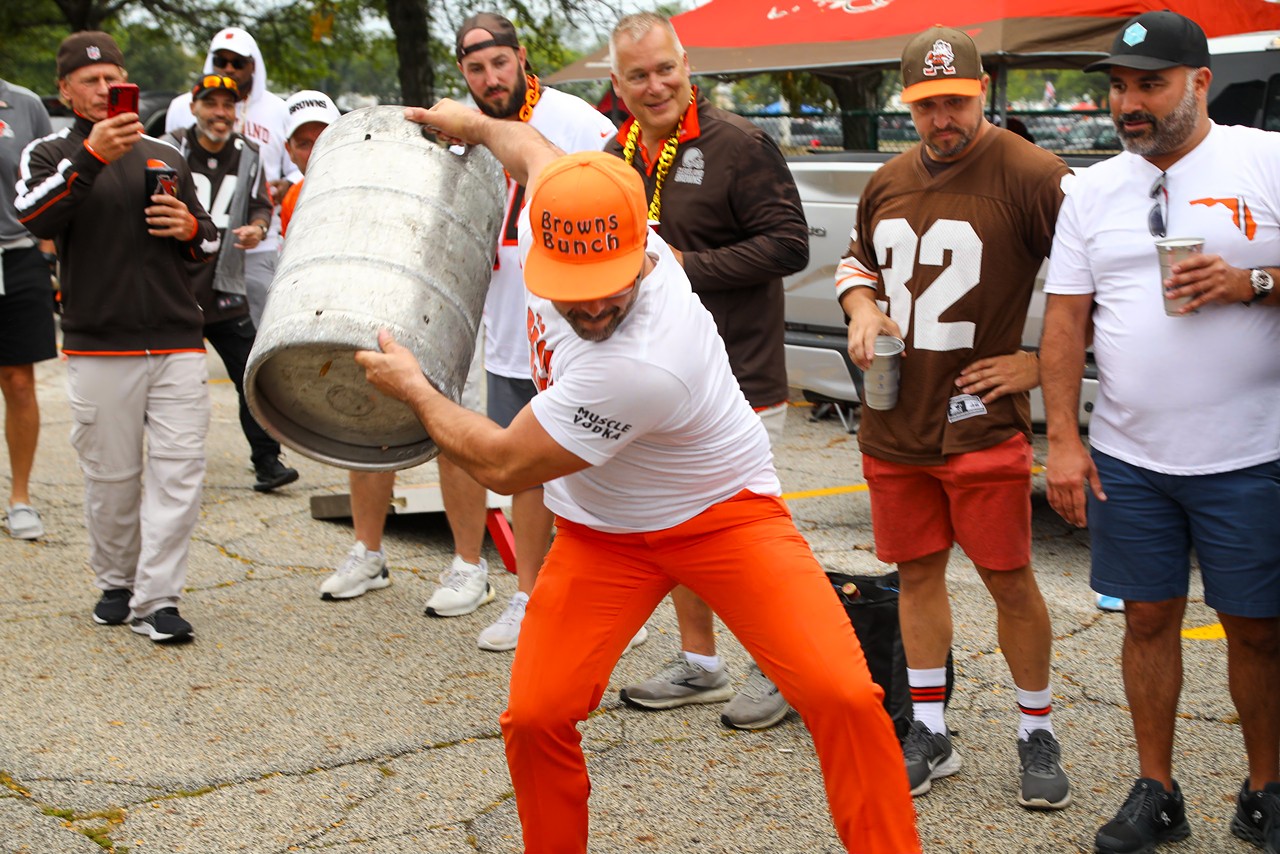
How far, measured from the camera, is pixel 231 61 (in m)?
7.41

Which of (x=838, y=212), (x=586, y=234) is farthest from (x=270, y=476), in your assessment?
(x=586, y=234)

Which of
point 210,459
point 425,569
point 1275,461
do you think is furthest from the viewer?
point 210,459

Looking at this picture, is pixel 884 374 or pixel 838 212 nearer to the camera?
pixel 884 374

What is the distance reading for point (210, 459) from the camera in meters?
8.48

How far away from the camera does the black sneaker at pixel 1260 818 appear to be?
140 inches

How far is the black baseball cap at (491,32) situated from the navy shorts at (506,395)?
3.87ft

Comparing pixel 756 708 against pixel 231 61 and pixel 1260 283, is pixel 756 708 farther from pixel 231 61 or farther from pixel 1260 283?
pixel 231 61

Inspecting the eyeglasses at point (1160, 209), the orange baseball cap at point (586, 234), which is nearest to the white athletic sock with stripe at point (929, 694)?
the eyeglasses at point (1160, 209)

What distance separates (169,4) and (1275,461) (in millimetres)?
24909

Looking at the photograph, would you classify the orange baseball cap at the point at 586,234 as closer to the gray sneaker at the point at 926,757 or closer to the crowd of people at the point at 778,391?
the crowd of people at the point at 778,391

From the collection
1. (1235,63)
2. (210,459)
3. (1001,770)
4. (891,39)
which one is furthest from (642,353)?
(891,39)

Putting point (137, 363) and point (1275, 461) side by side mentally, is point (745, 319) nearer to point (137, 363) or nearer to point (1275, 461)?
point (1275, 461)

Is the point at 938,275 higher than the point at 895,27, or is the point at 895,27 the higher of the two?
the point at 895,27

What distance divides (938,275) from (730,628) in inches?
51.5
